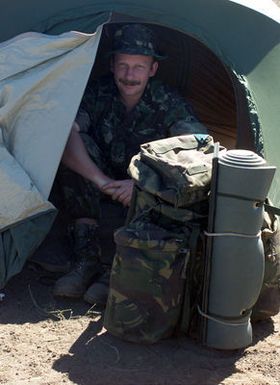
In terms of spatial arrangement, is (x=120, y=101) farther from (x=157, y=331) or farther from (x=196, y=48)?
(x=157, y=331)

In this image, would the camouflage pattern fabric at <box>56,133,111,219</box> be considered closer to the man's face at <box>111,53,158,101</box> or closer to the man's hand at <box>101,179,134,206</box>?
the man's hand at <box>101,179,134,206</box>

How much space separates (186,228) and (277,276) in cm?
51

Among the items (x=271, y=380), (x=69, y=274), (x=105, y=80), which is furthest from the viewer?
(x=105, y=80)

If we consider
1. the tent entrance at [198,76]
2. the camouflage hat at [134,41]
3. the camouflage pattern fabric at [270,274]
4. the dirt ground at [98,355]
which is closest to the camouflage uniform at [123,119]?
the camouflage hat at [134,41]

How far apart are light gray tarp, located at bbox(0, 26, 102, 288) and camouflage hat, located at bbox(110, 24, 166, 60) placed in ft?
1.51

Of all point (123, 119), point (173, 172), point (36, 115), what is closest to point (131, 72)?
point (123, 119)

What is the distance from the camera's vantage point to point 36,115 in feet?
12.8

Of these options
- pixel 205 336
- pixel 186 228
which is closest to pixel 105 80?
pixel 186 228

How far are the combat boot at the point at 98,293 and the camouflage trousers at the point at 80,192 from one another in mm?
477

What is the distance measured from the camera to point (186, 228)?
3.32 m

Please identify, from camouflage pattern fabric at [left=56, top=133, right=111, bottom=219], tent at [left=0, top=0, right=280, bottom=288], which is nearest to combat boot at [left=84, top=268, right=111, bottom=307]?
tent at [left=0, top=0, right=280, bottom=288]

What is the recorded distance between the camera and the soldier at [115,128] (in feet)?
13.5

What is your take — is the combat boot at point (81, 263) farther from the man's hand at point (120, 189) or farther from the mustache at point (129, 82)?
the mustache at point (129, 82)

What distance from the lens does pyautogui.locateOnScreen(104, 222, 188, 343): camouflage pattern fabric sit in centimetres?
323
